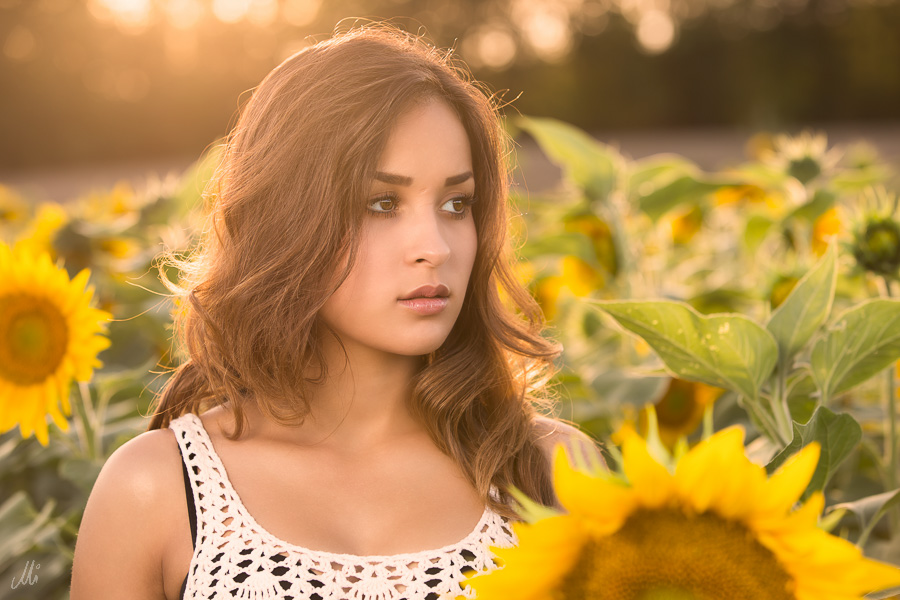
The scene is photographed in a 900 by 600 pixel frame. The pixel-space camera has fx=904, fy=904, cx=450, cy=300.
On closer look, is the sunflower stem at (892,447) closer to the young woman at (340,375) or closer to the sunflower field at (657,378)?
the sunflower field at (657,378)

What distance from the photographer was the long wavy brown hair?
1160 mm

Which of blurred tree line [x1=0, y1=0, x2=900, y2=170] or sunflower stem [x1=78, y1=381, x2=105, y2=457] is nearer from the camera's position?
sunflower stem [x1=78, y1=381, x2=105, y2=457]

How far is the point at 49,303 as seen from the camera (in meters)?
1.38

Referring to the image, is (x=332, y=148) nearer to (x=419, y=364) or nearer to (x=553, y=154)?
(x=419, y=364)

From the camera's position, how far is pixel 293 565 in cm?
104

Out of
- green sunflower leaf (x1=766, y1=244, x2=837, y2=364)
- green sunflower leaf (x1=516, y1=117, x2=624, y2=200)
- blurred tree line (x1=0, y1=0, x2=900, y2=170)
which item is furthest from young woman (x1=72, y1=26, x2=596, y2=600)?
blurred tree line (x1=0, y1=0, x2=900, y2=170)

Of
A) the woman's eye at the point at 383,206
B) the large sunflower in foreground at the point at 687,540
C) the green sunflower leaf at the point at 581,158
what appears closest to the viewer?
the large sunflower in foreground at the point at 687,540

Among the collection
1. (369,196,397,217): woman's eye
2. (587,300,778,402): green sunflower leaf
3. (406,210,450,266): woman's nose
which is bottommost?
(587,300,778,402): green sunflower leaf

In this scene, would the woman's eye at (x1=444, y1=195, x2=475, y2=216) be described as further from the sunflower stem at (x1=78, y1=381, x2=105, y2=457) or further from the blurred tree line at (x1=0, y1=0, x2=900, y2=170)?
the blurred tree line at (x1=0, y1=0, x2=900, y2=170)

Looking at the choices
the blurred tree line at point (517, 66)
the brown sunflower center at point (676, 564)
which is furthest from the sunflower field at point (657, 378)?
the blurred tree line at point (517, 66)

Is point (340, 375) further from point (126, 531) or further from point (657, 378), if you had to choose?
point (657, 378)

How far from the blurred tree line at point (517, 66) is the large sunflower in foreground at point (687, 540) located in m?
10.3

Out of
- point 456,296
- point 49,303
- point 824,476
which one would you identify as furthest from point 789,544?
point 49,303

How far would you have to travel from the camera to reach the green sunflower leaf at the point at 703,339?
0.93 meters
